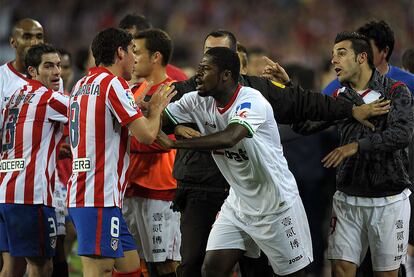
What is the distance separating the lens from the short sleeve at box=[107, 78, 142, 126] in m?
6.16

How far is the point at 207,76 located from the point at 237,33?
14.4m

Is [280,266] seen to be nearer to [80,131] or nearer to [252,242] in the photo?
[252,242]

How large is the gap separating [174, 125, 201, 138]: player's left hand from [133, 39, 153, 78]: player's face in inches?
53.2

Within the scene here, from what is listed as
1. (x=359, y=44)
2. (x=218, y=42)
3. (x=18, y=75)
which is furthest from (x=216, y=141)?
(x=18, y=75)

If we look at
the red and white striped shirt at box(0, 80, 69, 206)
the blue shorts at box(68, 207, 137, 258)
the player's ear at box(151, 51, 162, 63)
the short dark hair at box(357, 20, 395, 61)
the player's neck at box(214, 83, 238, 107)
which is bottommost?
the blue shorts at box(68, 207, 137, 258)

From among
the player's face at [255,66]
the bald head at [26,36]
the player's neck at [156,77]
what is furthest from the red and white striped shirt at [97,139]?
the player's face at [255,66]

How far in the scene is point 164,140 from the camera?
6.09 meters

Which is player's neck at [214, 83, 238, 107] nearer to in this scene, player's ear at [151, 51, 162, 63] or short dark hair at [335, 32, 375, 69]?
short dark hair at [335, 32, 375, 69]

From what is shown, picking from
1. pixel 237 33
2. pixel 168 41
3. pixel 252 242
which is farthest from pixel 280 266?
pixel 237 33

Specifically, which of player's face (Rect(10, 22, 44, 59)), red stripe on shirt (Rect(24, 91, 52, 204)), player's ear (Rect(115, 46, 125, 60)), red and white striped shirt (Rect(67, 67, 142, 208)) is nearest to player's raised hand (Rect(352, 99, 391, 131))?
red and white striped shirt (Rect(67, 67, 142, 208))

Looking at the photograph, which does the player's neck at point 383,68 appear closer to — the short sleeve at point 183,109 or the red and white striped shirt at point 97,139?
the short sleeve at point 183,109

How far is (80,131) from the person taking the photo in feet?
20.6

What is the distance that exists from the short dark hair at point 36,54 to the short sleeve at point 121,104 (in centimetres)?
124

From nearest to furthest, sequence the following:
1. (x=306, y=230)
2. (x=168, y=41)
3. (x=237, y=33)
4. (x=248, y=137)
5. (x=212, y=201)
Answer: (x=248, y=137)
(x=306, y=230)
(x=212, y=201)
(x=168, y=41)
(x=237, y=33)
